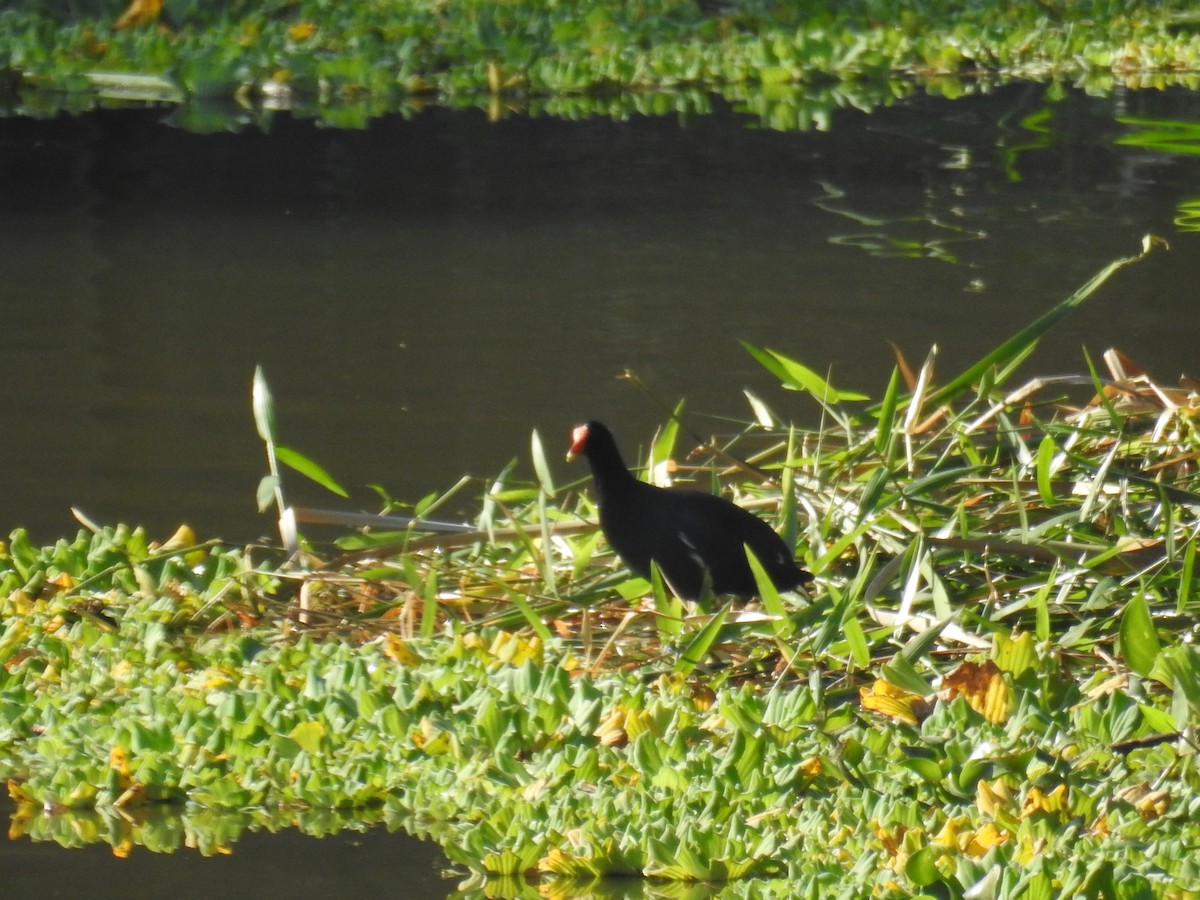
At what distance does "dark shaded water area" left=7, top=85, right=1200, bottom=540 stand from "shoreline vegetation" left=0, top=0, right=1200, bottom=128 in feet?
2.83

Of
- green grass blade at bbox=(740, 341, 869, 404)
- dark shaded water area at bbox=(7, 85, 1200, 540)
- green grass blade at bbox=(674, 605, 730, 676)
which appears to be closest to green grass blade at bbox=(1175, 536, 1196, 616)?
green grass blade at bbox=(674, 605, 730, 676)

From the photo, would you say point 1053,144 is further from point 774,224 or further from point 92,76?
point 92,76

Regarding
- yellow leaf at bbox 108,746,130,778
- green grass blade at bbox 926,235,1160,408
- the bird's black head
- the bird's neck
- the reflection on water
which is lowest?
the reflection on water

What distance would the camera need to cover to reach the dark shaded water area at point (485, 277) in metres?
6.09

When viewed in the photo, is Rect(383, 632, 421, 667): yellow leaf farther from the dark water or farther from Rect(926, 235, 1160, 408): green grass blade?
Rect(926, 235, 1160, 408): green grass blade

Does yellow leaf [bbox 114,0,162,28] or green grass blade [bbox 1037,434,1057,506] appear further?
yellow leaf [bbox 114,0,162,28]

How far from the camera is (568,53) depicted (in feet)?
46.4

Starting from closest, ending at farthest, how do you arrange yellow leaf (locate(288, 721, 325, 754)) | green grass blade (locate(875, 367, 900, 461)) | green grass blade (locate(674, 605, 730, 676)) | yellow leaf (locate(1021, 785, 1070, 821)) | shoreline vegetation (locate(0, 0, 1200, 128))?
1. yellow leaf (locate(1021, 785, 1070, 821))
2. yellow leaf (locate(288, 721, 325, 754))
3. green grass blade (locate(674, 605, 730, 676))
4. green grass blade (locate(875, 367, 900, 461))
5. shoreline vegetation (locate(0, 0, 1200, 128))

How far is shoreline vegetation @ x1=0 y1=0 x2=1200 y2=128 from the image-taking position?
42.7ft

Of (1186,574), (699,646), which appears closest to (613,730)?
(699,646)


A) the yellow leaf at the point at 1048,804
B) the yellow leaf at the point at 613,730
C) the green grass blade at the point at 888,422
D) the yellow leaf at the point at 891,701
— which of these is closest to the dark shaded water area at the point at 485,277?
the green grass blade at the point at 888,422

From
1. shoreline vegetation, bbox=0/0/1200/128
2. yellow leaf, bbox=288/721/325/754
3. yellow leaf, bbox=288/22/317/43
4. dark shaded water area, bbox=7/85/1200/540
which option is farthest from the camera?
yellow leaf, bbox=288/22/317/43

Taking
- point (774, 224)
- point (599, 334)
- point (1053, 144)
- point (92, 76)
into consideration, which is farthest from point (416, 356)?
point (92, 76)

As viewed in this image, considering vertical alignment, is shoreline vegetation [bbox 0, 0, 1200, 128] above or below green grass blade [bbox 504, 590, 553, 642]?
above
